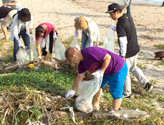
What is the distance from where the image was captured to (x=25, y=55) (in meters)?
4.69

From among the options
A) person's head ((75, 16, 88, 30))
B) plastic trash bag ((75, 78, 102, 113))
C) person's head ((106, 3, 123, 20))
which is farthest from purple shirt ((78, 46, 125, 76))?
person's head ((75, 16, 88, 30))

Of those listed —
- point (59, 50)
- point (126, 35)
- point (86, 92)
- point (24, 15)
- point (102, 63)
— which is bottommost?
point (86, 92)

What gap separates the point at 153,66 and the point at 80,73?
325cm

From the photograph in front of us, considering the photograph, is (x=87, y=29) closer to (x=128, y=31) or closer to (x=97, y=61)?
(x=128, y=31)

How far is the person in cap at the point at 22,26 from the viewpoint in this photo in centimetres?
414

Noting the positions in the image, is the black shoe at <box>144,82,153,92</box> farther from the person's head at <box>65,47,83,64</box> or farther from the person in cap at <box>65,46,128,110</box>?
the person's head at <box>65,47,83,64</box>

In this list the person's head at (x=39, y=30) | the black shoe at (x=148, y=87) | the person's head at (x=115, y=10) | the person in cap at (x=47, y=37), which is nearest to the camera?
the person's head at (x=115, y=10)

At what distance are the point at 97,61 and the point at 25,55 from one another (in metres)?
2.73

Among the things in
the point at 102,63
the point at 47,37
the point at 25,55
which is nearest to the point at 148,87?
the point at 102,63

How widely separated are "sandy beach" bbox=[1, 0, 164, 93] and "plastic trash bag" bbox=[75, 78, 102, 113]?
209 centimetres

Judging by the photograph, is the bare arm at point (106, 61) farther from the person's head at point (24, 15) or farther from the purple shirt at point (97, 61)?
the person's head at point (24, 15)

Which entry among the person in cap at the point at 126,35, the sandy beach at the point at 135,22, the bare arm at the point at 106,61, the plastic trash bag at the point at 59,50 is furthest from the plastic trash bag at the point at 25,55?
the bare arm at the point at 106,61

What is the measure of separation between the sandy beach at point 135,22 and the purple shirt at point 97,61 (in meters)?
2.02

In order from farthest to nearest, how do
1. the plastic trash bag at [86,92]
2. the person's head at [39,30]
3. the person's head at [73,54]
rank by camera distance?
the person's head at [39,30] → the plastic trash bag at [86,92] → the person's head at [73,54]
